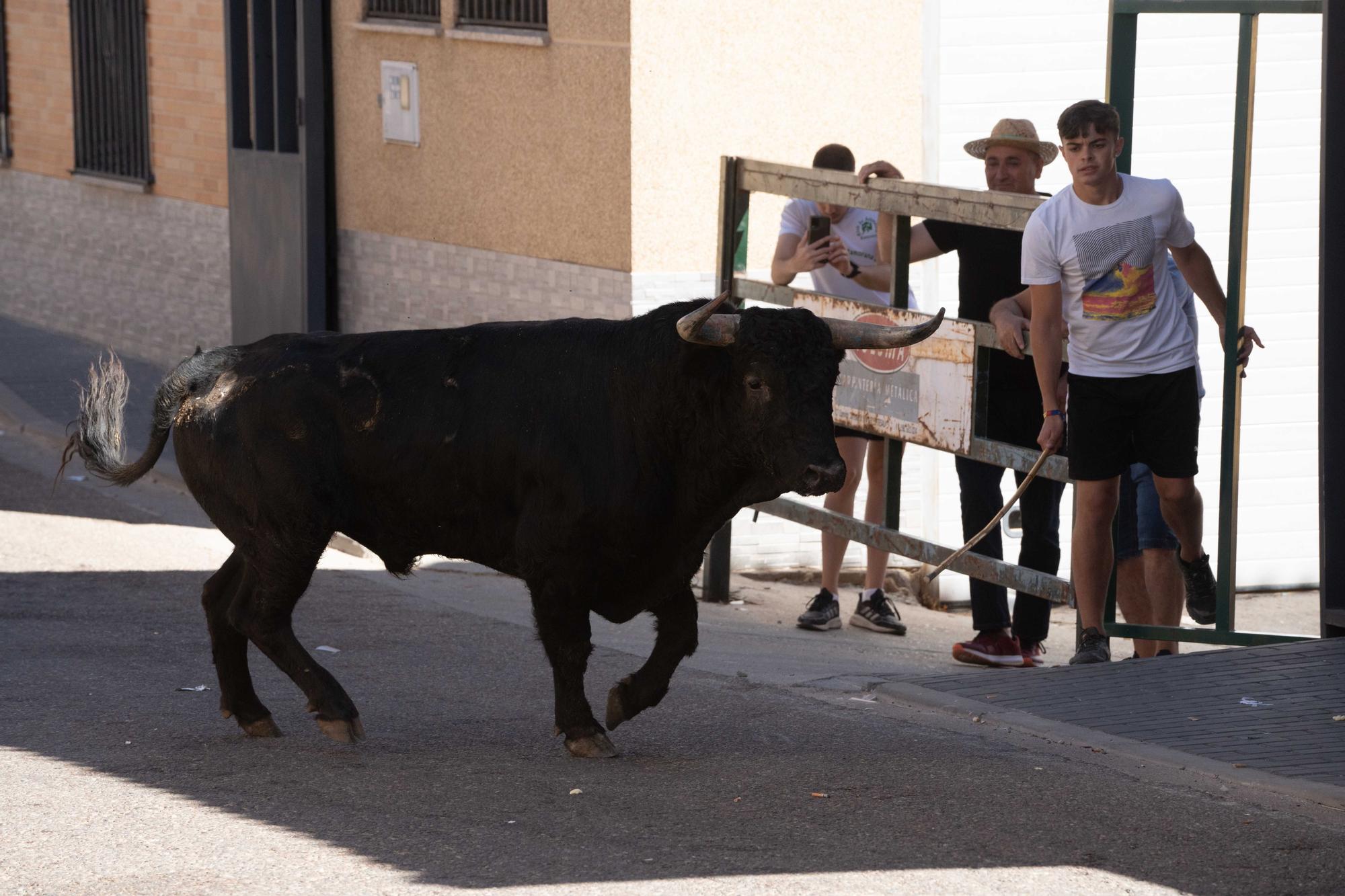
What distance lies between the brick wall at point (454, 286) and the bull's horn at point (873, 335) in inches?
176

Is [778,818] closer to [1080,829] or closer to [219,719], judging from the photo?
[1080,829]

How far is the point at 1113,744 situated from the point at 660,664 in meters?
1.51

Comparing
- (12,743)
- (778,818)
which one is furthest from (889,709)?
(12,743)

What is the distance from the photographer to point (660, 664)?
6.40 metres

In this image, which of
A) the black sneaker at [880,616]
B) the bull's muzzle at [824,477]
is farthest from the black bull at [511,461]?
the black sneaker at [880,616]

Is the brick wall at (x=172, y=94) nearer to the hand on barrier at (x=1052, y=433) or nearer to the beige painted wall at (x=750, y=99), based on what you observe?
the beige painted wall at (x=750, y=99)

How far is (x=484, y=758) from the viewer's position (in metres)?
6.31

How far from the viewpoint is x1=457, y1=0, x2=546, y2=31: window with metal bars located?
11430 millimetres

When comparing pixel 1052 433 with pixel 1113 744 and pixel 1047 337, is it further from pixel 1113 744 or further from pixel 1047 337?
pixel 1113 744

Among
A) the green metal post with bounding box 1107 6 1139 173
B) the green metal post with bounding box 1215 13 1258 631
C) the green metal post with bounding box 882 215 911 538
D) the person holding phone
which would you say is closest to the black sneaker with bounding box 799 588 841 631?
the person holding phone

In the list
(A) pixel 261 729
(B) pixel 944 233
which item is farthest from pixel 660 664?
(B) pixel 944 233

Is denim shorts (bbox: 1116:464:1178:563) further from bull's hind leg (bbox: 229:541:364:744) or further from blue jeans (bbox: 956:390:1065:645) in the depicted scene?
bull's hind leg (bbox: 229:541:364:744)

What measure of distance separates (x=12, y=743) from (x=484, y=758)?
159 cm

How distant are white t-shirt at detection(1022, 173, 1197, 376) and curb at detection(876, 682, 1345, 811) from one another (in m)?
1.40
